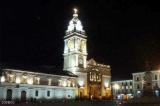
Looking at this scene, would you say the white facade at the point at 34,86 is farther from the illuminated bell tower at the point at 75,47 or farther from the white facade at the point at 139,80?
the white facade at the point at 139,80

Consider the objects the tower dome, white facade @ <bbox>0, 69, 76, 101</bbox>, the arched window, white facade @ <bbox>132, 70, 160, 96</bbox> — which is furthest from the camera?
white facade @ <bbox>132, 70, 160, 96</bbox>

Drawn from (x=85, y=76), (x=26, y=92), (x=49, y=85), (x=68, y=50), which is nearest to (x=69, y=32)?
(x=68, y=50)

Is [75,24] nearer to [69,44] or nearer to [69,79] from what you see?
[69,44]

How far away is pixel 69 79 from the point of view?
88312 millimetres

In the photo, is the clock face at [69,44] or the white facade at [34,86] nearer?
the white facade at [34,86]

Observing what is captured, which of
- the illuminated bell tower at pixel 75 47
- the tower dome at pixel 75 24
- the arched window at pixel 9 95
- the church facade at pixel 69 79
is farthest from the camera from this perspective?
the tower dome at pixel 75 24

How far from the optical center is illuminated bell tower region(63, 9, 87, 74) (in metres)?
92.9

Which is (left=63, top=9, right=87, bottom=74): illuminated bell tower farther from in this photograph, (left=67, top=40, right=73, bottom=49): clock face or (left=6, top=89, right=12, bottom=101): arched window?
(left=6, top=89, right=12, bottom=101): arched window

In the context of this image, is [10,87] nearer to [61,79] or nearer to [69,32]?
[61,79]

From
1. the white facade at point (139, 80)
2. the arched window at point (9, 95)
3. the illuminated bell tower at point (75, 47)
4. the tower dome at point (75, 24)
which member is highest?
the tower dome at point (75, 24)

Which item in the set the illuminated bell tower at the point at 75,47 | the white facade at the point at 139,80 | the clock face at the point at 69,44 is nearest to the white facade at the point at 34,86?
the illuminated bell tower at the point at 75,47

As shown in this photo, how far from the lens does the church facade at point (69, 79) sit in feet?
241

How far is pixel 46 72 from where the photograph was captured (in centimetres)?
8225

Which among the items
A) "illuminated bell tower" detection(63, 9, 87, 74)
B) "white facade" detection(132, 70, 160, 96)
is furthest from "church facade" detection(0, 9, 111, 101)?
"white facade" detection(132, 70, 160, 96)
